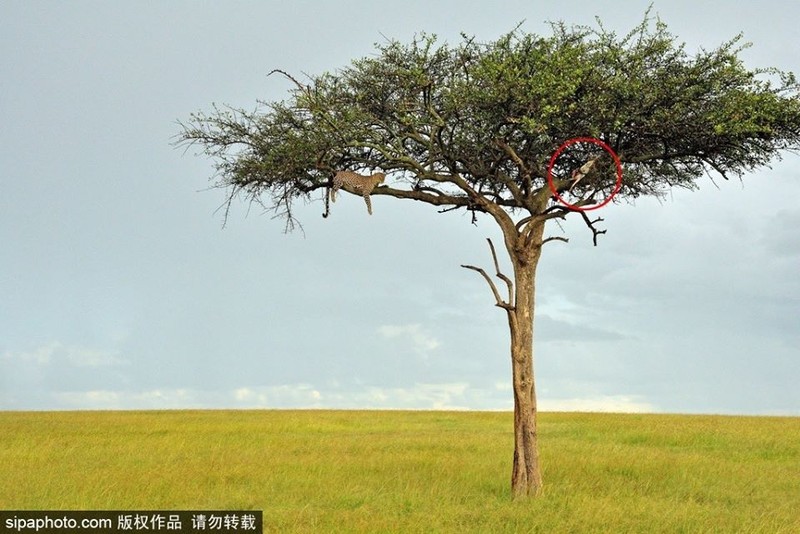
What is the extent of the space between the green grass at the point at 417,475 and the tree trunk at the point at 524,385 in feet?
1.82

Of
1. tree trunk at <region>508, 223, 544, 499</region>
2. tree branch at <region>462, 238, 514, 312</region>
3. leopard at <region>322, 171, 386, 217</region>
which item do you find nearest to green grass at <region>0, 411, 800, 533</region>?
tree trunk at <region>508, 223, 544, 499</region>

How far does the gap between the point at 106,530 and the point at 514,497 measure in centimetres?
749

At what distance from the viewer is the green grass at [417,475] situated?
1504cm

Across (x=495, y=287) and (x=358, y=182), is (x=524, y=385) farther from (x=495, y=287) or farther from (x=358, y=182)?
(x=358, y=182)

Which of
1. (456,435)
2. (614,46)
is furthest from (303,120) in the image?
(456,435)

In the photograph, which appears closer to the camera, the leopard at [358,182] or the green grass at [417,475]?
the green grass at [417,475]

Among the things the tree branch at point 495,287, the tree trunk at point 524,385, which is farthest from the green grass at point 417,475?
the tree branch at point 495,287

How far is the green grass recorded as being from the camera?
49.3 ft

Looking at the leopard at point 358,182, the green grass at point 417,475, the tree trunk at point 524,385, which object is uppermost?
the leopard at point 358,182

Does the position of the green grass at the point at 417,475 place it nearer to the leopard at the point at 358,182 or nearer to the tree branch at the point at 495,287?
the tree branch at the point at 495,287

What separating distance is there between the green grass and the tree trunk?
1.82 feet

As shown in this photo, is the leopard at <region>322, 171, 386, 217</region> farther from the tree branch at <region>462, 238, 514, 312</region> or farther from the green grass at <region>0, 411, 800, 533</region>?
the green grass at <region>0, 411, 800, 533</region>

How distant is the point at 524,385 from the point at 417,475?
15.6 feet

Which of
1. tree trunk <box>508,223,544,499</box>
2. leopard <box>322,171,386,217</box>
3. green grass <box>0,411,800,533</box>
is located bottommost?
green grass <box>0,411,800,533</box>
